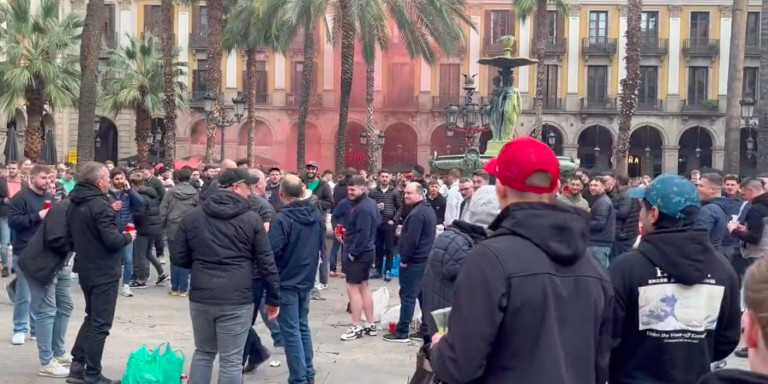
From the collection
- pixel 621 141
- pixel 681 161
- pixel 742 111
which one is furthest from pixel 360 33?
pixel 681 161

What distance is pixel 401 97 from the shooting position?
46.5 metres

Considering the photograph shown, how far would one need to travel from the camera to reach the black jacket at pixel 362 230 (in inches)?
330

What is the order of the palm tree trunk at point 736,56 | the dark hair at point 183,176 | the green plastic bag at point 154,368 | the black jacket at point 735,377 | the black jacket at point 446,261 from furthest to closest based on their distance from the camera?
the palm tree trunk at point 736,56 → the dark hair at point 183,176 → the green plastic bag at point 154,368 → the black jacket at point 446,261 → the black jacket at point 735,377

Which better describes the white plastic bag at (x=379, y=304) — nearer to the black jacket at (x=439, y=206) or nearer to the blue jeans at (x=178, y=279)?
the blue jeans at (x=178, y=279)

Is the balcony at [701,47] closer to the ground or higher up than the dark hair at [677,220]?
higher up

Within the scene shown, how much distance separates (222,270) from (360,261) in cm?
300

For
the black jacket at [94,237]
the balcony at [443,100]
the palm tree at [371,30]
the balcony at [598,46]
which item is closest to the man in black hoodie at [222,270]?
the black jacket at [94,237]

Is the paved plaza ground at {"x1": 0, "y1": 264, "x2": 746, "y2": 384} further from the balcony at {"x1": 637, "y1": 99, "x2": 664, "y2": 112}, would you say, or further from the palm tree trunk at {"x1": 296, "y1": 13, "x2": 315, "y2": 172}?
the balcony at {"x1": 637, "y1": 99, "x2": 664, "y2": 112}

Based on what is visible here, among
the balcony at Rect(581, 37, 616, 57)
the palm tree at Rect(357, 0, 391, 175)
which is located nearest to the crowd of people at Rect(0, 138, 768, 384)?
the palm tree at Rect(357, 0, 391, 175)

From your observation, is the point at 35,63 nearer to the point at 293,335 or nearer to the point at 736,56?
the point at 736,56

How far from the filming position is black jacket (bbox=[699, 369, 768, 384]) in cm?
189

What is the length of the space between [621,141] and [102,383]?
21.6 metres

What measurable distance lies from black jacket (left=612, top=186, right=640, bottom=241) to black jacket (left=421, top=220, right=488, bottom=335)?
614 centimetres

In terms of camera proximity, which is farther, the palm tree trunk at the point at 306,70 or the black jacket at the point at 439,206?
the palm tree trunk at the point at 306,70
